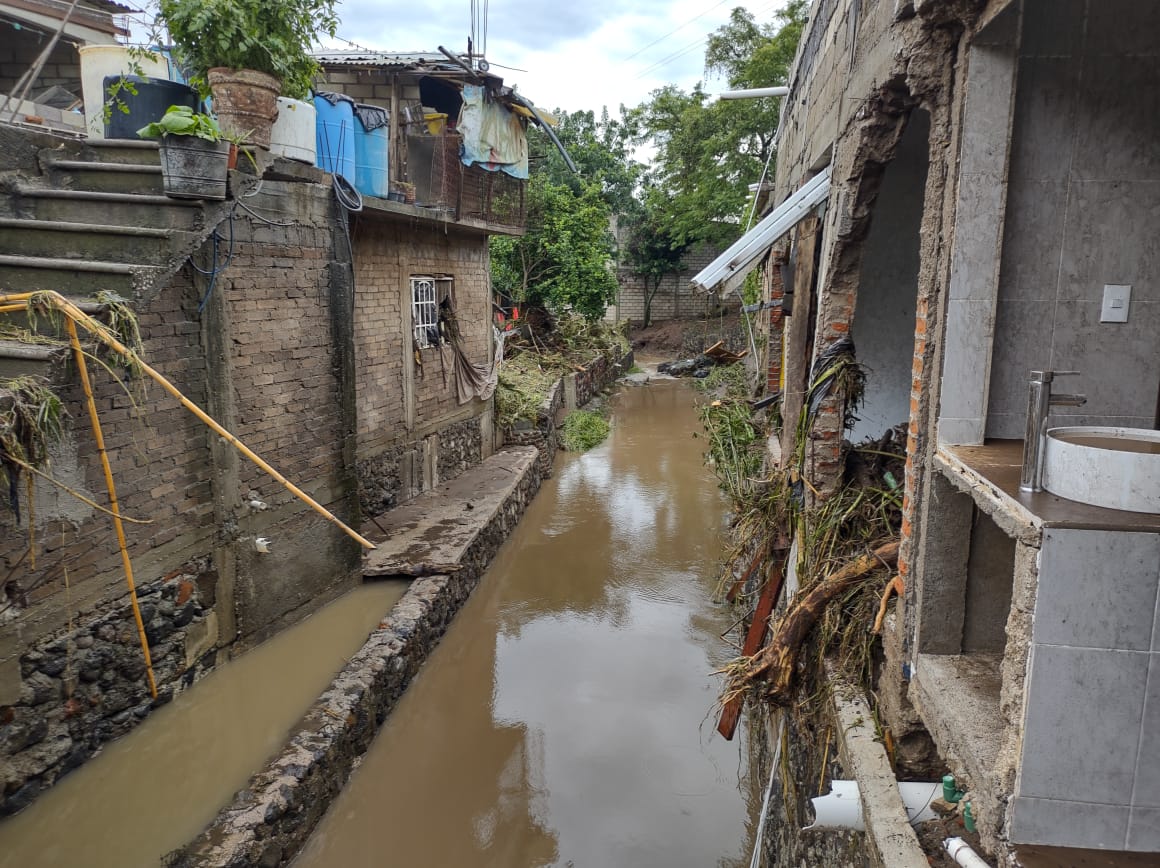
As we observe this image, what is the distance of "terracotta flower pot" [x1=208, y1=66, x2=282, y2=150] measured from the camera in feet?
20.5

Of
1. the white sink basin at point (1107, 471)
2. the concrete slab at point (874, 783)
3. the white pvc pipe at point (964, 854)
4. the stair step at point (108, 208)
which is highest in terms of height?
the stair step at point (108, 208)

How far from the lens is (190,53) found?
6266 millimetres

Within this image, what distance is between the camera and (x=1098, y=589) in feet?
7.10

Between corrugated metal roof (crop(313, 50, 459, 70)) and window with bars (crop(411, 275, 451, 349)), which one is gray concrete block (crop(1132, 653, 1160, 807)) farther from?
corrugated metal roof (crop(313, 50, 459, 70))

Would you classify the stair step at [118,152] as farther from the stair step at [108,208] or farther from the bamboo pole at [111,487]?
the bamboo pole at [111,487]

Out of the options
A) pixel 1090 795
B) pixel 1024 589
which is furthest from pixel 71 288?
pixel 1090 795

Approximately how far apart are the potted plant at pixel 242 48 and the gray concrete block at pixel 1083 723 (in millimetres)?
6498

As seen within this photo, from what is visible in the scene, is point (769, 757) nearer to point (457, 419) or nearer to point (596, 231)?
point (457, 419)

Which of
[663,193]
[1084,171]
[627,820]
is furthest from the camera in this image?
[663,193]

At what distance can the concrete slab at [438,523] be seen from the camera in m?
8.21

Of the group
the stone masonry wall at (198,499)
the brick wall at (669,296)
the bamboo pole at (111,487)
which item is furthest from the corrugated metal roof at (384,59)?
the brick wall at (669,296)

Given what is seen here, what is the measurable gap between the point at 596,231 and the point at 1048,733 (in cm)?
1947

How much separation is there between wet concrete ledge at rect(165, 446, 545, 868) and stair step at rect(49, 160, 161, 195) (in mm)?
3996

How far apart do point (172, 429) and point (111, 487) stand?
3.09 ft
